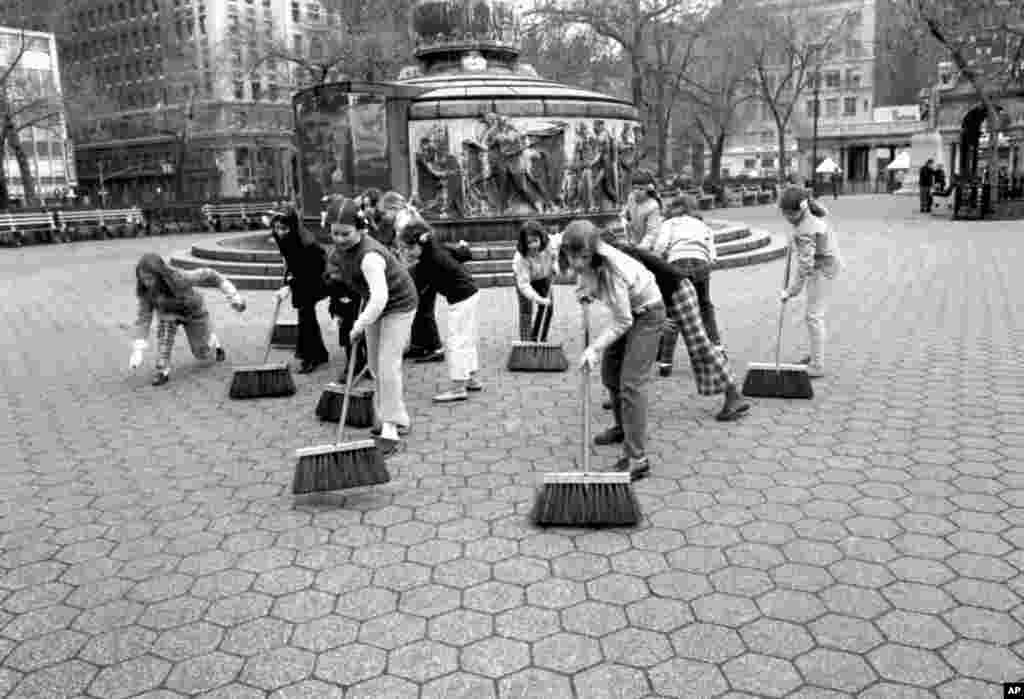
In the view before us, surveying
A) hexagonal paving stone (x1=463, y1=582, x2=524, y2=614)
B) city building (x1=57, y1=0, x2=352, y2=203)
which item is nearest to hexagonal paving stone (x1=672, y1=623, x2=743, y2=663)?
hexagonal paving stone (x1=463, y1=582, x2=524, y2=614)

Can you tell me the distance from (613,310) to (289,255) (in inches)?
182

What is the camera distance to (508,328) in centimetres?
1091

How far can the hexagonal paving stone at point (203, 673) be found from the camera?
3.44 metres

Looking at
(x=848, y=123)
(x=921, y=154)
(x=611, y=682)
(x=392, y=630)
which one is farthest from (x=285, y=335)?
(x=848, y=123)

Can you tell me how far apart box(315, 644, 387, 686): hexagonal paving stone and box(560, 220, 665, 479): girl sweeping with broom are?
1.92 metres

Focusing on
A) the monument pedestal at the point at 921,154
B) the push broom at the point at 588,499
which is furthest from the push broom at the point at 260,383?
the monument pedestal at the point at 921,154

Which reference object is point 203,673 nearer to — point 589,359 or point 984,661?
point 589,359

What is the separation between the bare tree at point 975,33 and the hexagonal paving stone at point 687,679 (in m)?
23.4

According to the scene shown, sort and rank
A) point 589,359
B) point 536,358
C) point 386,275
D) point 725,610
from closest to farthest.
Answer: point 725,610 → point 589,359 → point 386,275 → point 536,358

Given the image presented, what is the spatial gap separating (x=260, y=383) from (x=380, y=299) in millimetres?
2789

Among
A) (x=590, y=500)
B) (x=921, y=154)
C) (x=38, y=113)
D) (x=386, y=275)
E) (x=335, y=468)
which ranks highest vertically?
(x=38, y=113)

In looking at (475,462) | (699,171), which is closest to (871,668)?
(475,462)

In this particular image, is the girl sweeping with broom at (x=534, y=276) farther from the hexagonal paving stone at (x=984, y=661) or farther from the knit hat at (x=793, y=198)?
the hexagonal paving stone at (x=984, y=661)

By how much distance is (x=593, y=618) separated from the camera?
12.7 feet
